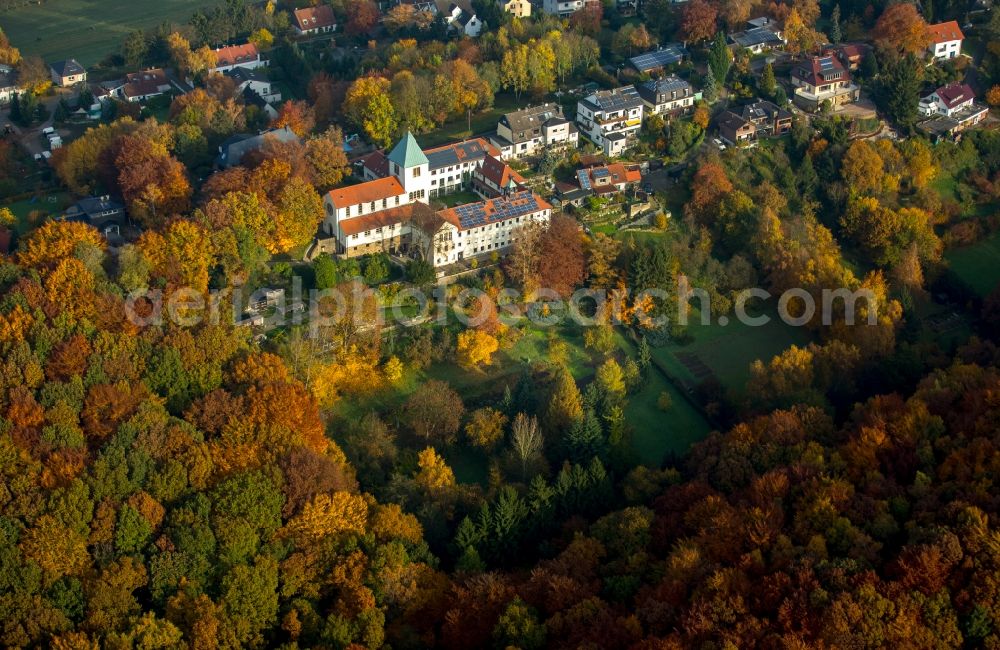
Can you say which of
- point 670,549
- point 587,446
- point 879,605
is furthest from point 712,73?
point 879,605

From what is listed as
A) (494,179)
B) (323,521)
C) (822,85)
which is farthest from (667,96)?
(323,521)

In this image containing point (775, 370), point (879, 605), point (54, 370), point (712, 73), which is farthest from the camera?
point (712, 73)

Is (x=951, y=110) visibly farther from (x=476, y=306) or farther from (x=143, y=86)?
(x=143, y=86)

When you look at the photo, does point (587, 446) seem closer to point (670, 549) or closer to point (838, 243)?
point (670, 549)

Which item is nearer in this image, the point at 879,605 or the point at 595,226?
the point at 879,605

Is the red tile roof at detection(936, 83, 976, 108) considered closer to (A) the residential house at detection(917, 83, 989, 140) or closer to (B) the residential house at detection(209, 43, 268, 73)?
(A) the residential house at detection(917, 83, 989, 140)
